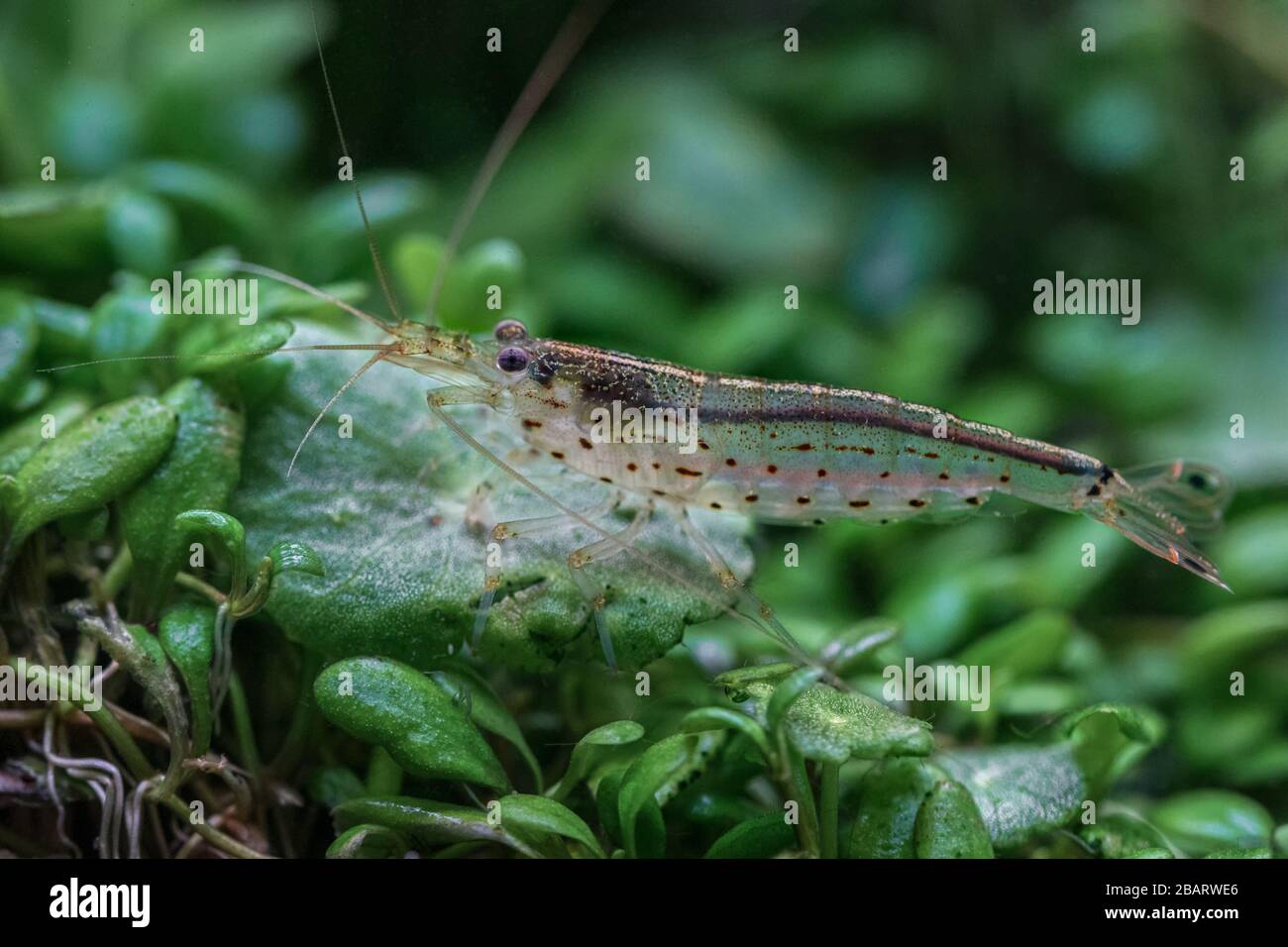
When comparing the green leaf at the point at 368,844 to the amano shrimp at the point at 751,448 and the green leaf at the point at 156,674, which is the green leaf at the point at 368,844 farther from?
the amano shrimp at the point at 751,448

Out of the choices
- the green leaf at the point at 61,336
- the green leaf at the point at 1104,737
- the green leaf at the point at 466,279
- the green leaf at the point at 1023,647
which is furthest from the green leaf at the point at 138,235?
the green leaf at the point at 1104,737

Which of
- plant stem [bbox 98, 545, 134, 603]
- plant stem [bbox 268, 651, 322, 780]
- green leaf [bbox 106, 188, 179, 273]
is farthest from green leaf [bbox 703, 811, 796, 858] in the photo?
green leaf [bbox 106, 188, 179, 273]

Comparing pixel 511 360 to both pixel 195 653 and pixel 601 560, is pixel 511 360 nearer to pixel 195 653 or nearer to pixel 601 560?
pixel 601 560

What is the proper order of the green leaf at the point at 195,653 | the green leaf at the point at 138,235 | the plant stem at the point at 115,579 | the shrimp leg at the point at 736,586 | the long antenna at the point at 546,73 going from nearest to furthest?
the green leaf at the point at 195,653, the plant stem at the point at 115,579, the shrimp leg at the point at 736,586, the green leaf at the point at 138,235, the long antenna at the point at 546,73

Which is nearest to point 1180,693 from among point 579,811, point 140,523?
point 579,811

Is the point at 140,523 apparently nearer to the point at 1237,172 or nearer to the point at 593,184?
the point at 593,184

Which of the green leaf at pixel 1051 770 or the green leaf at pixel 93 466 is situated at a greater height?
the green leaf at pixel 93 466

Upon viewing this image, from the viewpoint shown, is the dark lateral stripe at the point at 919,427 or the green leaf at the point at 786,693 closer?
the green leaf at the point at 786,693

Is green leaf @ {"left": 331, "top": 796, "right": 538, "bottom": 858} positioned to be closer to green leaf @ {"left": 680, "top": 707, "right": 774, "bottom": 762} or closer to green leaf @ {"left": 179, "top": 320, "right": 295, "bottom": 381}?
green leaf @ {"left": 680, "top": 707, "right": 774, "bottom": 762}
